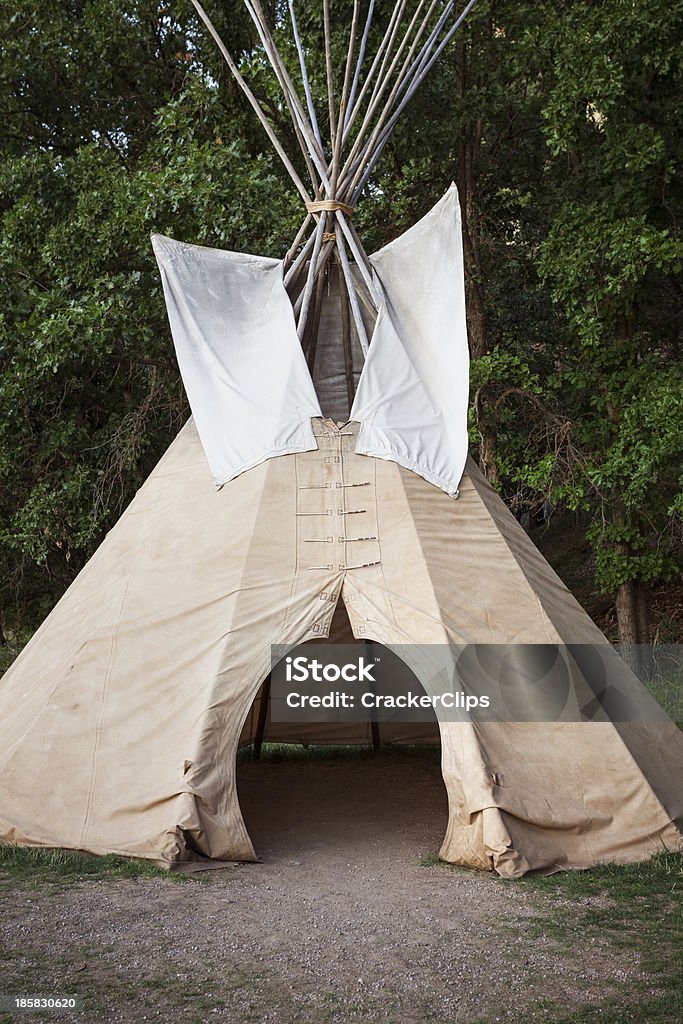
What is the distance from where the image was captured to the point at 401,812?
262 inches

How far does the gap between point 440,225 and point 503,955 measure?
4149mm

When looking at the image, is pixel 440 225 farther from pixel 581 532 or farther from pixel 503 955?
pixel 581 532

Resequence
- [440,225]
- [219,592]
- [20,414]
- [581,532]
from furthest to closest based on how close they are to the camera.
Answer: [581,532]
[20,414]
[440,225]
[219,592]

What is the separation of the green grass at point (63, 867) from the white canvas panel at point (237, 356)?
2079mm

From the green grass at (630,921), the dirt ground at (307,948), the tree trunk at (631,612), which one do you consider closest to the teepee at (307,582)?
the green grass at (630,921)

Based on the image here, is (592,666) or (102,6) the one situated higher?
(102,6)

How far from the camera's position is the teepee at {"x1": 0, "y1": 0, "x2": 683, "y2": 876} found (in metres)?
4.95

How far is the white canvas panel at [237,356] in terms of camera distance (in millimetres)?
5930

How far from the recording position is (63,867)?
4.85m

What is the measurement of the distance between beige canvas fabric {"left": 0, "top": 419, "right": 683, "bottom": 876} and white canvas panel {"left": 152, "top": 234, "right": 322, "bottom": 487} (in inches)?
6.4

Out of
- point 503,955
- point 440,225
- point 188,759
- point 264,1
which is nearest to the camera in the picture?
point 503,955

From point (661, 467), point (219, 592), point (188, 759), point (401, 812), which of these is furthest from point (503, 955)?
point (661, 467)
